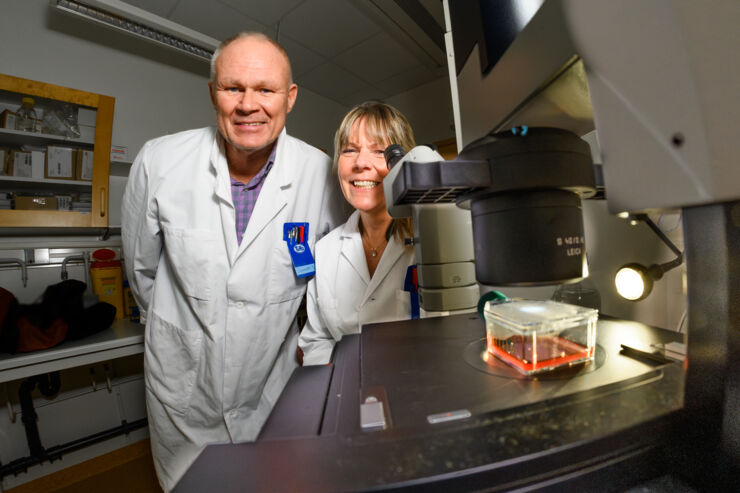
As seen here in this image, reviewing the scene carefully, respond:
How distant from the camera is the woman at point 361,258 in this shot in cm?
104

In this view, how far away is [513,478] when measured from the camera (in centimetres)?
24

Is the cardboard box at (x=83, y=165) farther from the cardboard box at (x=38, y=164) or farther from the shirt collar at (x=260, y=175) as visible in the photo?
the shirt collar at (x=260, y=175)

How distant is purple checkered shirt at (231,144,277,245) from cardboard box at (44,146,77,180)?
155 cm

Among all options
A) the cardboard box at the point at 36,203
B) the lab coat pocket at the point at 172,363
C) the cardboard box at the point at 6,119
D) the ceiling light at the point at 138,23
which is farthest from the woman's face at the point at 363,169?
the cardboard box at the point at 6,119

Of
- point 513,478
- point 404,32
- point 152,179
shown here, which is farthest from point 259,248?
point 404,32

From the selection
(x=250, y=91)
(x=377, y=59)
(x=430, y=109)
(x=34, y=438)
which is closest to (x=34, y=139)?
(x=34, y=438)

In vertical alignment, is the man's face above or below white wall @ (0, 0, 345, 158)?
below

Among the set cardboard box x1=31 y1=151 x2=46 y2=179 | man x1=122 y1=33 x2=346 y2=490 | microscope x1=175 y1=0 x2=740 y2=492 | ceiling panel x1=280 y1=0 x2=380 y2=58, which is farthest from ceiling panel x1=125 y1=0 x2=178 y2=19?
microscope x1=175 y1=0 x2=740 y2=492

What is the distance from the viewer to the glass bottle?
1.89 m

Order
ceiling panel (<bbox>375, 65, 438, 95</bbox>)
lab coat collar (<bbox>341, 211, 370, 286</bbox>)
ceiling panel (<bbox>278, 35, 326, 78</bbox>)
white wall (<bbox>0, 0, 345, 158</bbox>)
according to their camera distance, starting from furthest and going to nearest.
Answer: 1. ceiling panel (<bbox>375, 65, 438, 95</bbox>)
2. ceiling panel (<bbox>278, 35, 326, 78</bbox>)
3. white wall (<bbox>0, 0, 345, 158</bbox>)
4. lab coat collar (<bbox>341, 211, 370, 286</bbox>)

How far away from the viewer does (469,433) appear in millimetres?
281

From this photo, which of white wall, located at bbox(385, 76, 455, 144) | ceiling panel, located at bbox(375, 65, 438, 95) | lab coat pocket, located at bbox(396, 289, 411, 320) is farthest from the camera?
white wall, located at bbox(385, 76, 455, 144)

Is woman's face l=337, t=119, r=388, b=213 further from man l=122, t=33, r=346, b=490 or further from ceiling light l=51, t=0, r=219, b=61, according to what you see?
ceiling light l=51, t=0, r=219, b=61

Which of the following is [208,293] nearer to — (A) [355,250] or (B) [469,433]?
(A) [355,250]
